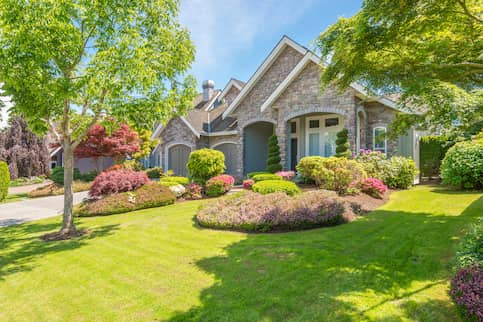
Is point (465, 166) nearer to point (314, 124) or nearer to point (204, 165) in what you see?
point (314, 124)

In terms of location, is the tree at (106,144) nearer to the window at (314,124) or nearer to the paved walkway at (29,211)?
the paved walkway at (29,211)

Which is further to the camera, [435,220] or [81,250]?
[435,220]

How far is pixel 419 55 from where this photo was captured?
19.0ft

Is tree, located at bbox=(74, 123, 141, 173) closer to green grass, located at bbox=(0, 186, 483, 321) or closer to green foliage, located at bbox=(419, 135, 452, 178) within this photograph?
green grass, located at bbox=(0, 186, 483, 321)

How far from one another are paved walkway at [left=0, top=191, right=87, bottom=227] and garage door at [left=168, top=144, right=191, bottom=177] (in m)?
7.91

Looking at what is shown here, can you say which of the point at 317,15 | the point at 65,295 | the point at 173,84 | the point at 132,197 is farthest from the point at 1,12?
the point at 317,15

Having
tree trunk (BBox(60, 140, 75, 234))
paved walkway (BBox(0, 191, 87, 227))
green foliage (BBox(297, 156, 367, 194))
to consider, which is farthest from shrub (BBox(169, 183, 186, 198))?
green foliage (BBox(297, 156, 367, 194))

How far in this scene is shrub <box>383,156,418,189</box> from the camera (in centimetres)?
1210

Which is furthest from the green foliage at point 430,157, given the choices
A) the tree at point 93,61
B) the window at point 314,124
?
the tree at point 93,61

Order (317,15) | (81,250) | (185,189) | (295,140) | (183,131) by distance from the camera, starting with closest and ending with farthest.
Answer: (81,250)
(317,15)
(185,189)
(295,140)
(183,131)

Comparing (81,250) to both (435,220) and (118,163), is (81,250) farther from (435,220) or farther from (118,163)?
(118,163)

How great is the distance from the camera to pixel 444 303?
327 centimetres

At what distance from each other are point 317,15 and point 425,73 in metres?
6.11

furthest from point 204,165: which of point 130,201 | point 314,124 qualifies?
point 314,124
